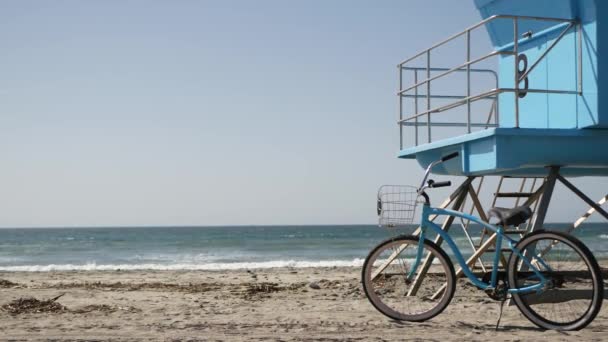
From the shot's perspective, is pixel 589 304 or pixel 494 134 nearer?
pixel 589 304

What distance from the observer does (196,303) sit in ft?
28.4

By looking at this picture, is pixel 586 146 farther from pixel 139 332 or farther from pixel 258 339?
pixel 139 332

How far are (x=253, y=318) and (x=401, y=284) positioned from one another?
148 cm

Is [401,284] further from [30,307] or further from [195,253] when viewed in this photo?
[195,253]

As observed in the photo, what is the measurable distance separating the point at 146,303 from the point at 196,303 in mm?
652

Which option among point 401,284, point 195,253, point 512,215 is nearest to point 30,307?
point 401,284

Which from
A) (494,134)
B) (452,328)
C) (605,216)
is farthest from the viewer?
(605,216)

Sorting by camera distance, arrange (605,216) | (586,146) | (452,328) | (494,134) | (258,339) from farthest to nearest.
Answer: (605,216), (586,146), (494,134), (452,328), (258,339)

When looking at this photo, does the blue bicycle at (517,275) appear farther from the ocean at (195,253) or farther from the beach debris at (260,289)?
the beach debris at (260,289)

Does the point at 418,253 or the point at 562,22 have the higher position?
the point at 562,22

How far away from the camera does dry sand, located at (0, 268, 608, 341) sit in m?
5.98

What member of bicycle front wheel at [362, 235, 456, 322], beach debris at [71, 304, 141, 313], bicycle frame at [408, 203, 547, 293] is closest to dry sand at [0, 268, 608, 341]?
beach debris at [71, 304, 141, 313]

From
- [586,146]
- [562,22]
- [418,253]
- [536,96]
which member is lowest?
[418,253]

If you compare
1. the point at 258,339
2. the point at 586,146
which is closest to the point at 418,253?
the point at 258,339
